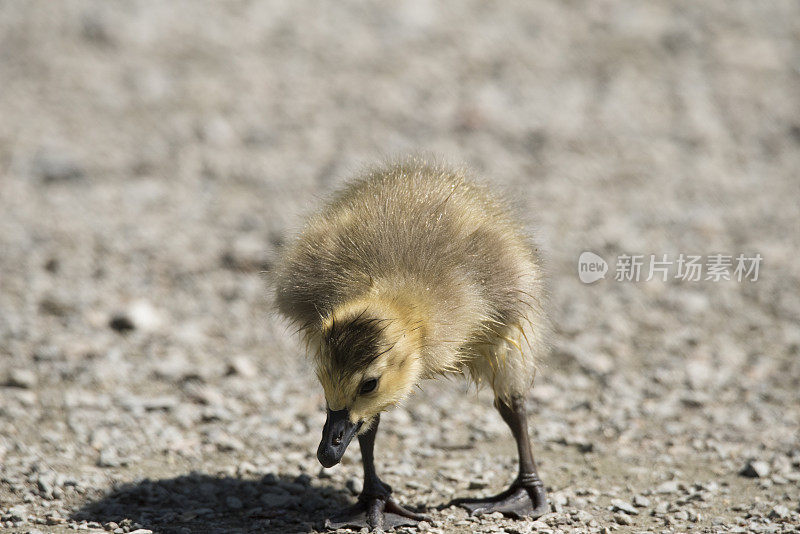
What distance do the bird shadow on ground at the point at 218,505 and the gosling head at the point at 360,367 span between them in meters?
0.74

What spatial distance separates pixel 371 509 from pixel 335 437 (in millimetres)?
720

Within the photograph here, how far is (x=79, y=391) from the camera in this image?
5621 mm

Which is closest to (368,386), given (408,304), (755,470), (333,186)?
(408,304)

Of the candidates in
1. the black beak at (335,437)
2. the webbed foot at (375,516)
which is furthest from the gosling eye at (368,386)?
the webbed foot at (375,516)

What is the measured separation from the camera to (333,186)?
23.5 feet

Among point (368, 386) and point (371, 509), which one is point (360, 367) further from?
point (371, 509)

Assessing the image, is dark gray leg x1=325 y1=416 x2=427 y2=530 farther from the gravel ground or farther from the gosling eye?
the gosling eye

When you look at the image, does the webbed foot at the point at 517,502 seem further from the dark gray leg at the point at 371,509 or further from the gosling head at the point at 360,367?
the gosling head at the point at 360,367

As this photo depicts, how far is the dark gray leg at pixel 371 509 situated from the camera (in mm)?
4262

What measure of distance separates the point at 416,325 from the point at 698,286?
395 cm

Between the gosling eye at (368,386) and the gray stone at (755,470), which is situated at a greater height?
the gosling eye at (368,386)

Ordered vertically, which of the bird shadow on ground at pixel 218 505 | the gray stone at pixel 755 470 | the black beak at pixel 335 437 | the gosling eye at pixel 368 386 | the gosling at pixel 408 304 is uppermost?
the gosling at pixel 408 304

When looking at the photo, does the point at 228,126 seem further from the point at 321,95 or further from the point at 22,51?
the point at 22,51

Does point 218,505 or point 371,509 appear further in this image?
point 218,505
